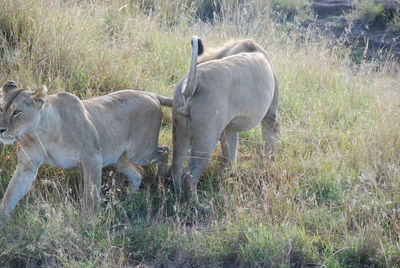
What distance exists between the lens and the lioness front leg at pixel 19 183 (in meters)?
4.61

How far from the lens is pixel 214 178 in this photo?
557 centimetres

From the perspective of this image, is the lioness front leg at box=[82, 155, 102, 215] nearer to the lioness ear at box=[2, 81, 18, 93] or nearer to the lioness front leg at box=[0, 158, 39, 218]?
the lioness front leg at box=[0, 158, 39, 218]

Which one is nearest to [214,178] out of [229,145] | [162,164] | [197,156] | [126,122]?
[229,145]

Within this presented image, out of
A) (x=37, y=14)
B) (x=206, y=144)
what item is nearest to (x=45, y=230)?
(x=206, y=144)

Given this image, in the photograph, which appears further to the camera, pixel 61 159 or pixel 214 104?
pixel 214 104

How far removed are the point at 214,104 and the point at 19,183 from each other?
5.02ft

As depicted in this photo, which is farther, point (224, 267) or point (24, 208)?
point (24, 208)

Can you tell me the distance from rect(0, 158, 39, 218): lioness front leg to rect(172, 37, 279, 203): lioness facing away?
1132mm

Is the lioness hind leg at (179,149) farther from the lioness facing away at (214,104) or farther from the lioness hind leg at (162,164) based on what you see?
the lioness hind leg at (162,164)

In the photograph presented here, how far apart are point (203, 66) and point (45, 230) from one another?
1.75 m

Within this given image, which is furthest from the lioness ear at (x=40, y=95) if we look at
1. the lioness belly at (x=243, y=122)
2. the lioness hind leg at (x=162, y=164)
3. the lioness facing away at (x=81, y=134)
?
the lioness belly at (x=243, y=122)

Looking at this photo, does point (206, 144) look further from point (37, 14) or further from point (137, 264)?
point (37, 14)

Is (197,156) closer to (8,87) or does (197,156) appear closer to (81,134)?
(81,134)

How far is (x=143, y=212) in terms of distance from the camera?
511cm
